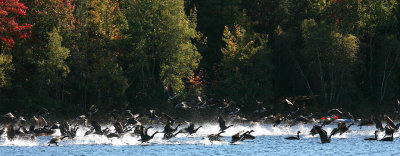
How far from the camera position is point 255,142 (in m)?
49.0

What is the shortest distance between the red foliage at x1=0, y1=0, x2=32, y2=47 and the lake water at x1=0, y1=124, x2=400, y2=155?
18.7m

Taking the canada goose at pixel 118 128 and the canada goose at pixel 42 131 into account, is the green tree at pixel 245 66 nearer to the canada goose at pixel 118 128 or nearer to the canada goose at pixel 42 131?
the canada goose at pixel 42 131

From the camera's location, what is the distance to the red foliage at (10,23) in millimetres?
68312

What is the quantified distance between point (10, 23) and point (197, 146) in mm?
29547

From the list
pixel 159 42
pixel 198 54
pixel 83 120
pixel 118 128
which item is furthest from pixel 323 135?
pixel 198 54

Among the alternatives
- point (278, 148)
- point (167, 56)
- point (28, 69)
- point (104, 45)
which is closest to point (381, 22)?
point (167, 56)

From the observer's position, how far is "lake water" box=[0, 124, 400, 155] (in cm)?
4253

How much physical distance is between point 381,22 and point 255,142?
3924 centimetres

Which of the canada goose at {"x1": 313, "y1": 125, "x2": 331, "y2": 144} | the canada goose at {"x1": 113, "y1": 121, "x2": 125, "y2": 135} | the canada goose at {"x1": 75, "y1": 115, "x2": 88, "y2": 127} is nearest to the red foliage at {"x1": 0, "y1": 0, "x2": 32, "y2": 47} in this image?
the canada goose at {"x1": 75, "y1": 115, "x2": 88, "y2": 127}

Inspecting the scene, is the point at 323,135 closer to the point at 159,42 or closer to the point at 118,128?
the point at 118,128

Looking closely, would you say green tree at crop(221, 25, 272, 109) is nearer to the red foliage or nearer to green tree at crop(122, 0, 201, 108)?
green tree at crop(122, 0, 201, 108)

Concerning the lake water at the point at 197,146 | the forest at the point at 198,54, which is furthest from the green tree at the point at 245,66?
the lake water at the point at 197,146

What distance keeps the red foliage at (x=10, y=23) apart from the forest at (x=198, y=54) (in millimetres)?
112

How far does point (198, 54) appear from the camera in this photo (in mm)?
78250
